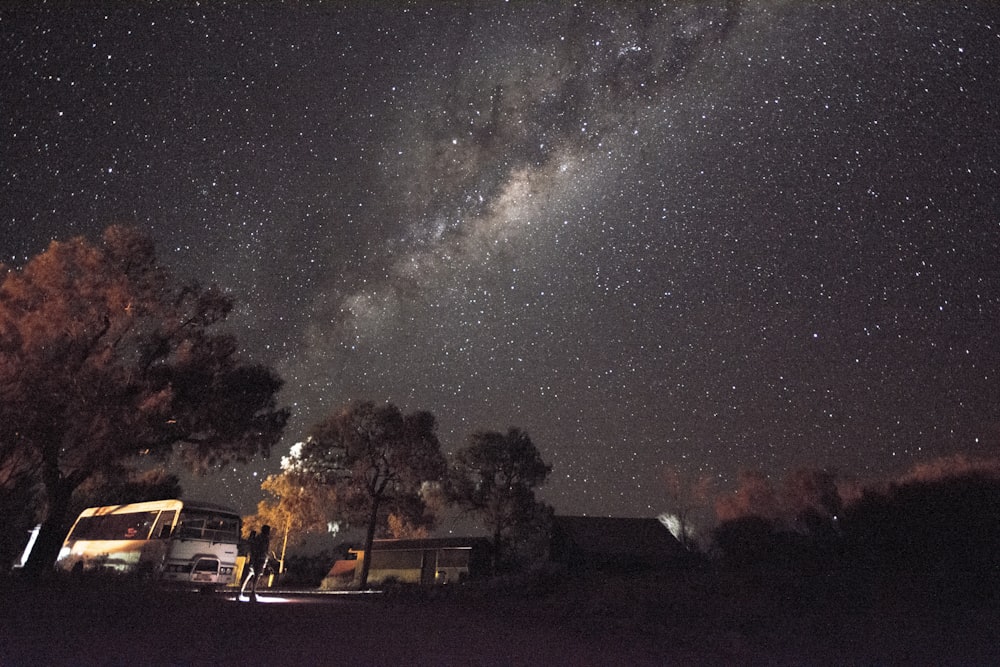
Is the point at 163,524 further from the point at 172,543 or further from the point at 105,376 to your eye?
the point at 105,376

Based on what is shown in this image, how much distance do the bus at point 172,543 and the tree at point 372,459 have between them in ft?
57.1

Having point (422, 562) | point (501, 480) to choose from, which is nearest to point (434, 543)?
point (422, 562)

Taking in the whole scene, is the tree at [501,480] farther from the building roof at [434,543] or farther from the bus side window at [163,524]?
the bus side window at [163,524]

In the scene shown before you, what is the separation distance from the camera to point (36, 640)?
7.77m

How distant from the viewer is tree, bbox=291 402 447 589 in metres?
41.8

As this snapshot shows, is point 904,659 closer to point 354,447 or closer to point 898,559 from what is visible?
point 898,559

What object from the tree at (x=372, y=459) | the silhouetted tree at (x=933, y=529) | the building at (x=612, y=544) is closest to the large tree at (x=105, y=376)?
the tree at (x=372, y=459)

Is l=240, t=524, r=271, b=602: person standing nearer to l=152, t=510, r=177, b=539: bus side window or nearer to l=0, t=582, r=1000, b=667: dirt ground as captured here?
l=0, t=582, r=1000, b=667: dirt ground

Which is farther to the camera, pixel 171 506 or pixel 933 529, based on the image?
pixel 171 506

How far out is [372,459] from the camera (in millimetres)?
42031

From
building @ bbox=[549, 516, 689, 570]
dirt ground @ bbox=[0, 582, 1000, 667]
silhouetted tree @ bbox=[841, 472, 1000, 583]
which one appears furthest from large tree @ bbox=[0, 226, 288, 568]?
building @ bbox=[549, 516, 689, 570]

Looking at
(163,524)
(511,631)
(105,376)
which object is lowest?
(511,631)

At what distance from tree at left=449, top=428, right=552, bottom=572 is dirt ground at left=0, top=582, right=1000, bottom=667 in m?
34.3

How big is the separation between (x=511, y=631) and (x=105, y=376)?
51.7 feet
